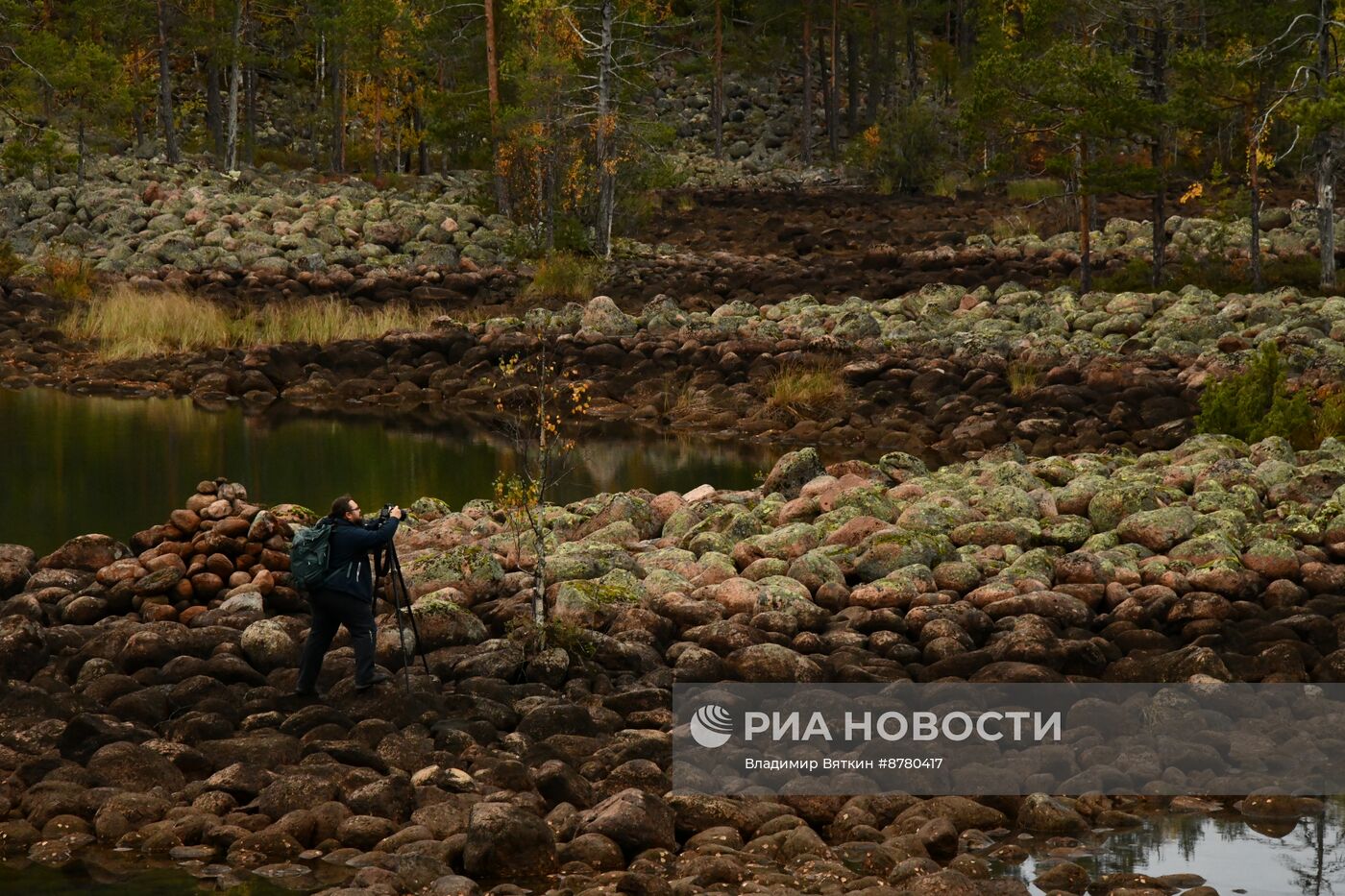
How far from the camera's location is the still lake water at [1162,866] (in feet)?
28.9

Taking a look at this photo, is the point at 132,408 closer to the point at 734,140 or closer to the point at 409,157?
the point at 409,157

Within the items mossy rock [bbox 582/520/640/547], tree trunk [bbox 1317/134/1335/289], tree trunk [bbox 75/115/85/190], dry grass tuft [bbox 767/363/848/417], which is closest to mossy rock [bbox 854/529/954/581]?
mossy rock [bbox 582/520/640/547]

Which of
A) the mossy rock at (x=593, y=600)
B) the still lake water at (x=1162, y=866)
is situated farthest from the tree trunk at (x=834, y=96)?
the still lake water at (x=1162, y=866)

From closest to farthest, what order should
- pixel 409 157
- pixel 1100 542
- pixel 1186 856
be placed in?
pixel 1186 856, pixel 1100 542, pixel 409 157

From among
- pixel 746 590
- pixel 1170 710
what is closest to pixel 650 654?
pixel 746 590

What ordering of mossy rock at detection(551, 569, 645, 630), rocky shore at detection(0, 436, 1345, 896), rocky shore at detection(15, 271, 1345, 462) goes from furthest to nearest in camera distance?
rocky shore at detection(15, 271, 1345, 462)
mossy rock at detection(551, 569, 645, 630)
rocky shore at detection(0, 436, 1345, 896)

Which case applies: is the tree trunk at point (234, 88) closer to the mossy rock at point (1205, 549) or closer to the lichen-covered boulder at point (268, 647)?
the lichen-covered boulder at point (268, 647)

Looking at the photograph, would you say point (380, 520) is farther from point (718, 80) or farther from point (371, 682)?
point (718, 80)

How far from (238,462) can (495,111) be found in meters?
20.8

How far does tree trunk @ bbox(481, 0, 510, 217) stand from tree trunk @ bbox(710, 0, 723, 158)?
1757cm

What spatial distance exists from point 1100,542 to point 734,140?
5536 cm

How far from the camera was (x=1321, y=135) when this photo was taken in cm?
3206

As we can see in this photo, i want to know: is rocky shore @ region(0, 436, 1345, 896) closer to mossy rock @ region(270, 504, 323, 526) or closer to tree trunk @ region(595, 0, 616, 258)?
mossy rock @ region(270, 504, 323, 526)

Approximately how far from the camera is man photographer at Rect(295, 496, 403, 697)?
11695mm
